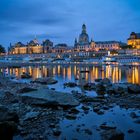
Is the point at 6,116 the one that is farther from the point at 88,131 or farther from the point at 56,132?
the point at 88,131

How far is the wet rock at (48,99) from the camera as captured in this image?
18.4 metres

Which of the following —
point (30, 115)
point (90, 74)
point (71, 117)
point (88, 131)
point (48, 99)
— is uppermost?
point (48, 99)

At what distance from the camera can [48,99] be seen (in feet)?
60.6

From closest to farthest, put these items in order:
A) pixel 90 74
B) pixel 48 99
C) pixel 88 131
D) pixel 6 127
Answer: pixel 6 127
pixel 88 131
pixel 48 99
pixel 90 74

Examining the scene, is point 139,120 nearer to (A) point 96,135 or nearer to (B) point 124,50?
(A) point 96,135

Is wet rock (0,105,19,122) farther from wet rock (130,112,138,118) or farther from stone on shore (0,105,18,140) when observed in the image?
wet rock (130,112,138,118)

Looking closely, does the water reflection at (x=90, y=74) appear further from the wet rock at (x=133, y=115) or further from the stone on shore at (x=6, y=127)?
the stone on shore at (x=6, y=127)

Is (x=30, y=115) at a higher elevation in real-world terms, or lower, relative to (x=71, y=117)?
higher

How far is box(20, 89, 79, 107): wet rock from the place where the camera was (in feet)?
60.3

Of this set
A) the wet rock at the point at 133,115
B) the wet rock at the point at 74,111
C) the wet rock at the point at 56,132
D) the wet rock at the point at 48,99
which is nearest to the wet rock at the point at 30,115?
the wet rock at the point at 48,99

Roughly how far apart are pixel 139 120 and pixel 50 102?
5.30 meters

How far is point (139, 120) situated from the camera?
50.8ft

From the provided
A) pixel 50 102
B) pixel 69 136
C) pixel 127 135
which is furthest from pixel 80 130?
pixel 50 102

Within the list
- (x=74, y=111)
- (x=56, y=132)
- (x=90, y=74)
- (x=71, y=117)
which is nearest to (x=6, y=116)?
(x=56, y=132)
